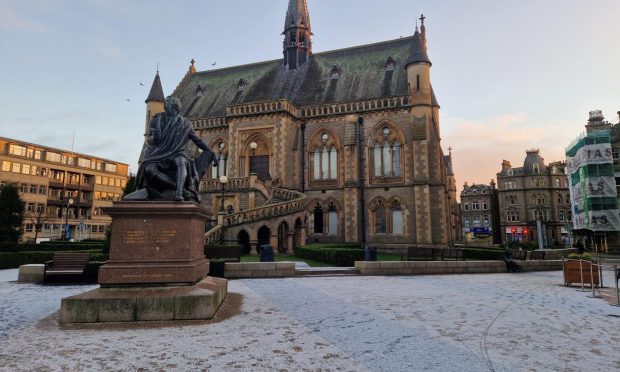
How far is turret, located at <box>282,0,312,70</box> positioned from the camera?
4281 centimetres

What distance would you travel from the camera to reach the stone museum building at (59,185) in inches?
2404

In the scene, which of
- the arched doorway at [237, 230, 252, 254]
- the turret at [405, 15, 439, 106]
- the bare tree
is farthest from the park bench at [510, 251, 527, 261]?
the bare tree

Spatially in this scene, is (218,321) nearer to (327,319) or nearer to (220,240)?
(327,319)

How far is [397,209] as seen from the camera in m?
33.2

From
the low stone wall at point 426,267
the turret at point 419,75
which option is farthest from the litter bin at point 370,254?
the turret at point 419,75

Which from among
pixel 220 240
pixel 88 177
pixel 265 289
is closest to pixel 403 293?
pixel 265 289

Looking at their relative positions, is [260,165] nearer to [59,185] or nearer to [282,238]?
[282,238]

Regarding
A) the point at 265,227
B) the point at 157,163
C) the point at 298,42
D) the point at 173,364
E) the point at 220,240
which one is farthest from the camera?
the point at 298,42

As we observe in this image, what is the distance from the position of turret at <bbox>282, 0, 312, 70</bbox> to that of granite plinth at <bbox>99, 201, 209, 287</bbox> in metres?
37.0

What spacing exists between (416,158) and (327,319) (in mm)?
26210

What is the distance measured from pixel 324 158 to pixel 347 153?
8.85 ft

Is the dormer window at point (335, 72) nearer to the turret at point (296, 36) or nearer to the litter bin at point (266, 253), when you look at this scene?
the turret at point (296, 36)

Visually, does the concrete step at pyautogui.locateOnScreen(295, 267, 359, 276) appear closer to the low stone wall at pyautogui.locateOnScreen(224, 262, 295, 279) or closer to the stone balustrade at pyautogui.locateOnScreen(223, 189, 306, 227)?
the low stone wall at pyautogui.locateOnScreen(224, 262, 295, 279)

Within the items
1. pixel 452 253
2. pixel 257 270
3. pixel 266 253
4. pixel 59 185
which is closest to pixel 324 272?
pixel 266 253
